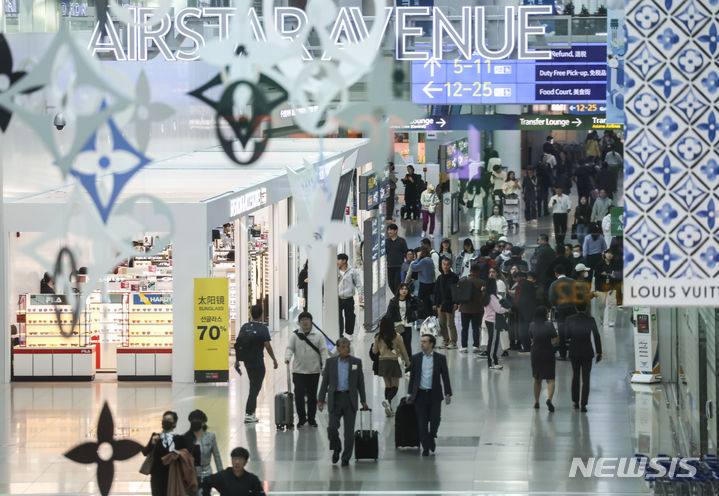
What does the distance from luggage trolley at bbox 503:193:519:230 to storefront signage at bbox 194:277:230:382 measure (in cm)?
1232

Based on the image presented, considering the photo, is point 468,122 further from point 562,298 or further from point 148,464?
point 148,464

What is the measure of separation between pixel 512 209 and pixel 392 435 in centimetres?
1474

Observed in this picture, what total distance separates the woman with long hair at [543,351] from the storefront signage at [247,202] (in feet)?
13.4

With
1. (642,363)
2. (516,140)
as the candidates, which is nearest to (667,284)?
(642,363)

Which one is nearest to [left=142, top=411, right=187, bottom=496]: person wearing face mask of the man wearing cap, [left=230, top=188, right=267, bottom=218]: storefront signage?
[left=230, top=188, right=267, bottom=218]: storefront signage

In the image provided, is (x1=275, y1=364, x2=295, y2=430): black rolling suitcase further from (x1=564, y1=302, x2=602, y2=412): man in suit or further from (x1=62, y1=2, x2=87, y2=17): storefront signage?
(x1=62, y1=2, x2=87, y2=17): storefront signage

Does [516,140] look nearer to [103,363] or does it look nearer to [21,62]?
[103,363]

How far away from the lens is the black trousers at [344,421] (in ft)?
37.0

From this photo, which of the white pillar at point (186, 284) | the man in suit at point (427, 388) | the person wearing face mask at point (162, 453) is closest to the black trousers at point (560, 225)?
the white pillar at point (186, 284)

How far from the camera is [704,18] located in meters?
6.41

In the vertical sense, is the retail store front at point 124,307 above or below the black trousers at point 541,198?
below

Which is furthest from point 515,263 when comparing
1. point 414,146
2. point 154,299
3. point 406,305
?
point 414,146

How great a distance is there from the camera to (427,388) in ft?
38.3

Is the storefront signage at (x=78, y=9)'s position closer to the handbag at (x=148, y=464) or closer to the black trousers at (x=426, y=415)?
the handbag at (x=148, y=464)
